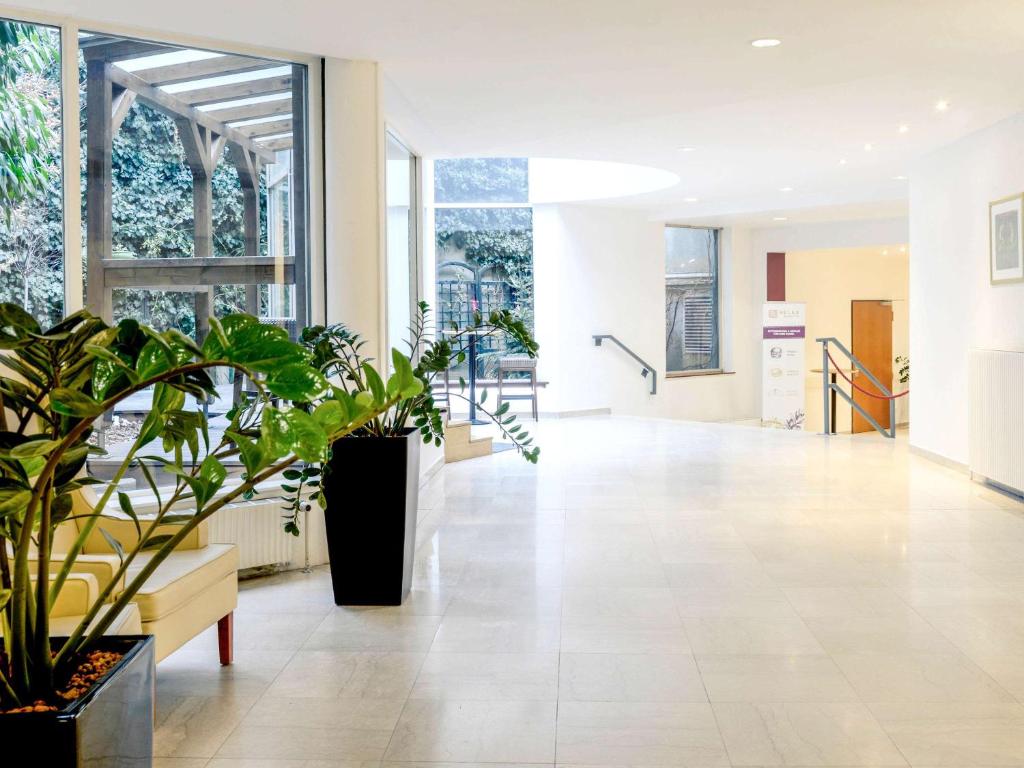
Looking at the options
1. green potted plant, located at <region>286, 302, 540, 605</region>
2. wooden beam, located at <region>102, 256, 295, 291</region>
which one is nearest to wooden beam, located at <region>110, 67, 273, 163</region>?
wooden beam, located at <region>102, 256, 295, 291</region>

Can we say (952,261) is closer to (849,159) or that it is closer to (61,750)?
(849,159)

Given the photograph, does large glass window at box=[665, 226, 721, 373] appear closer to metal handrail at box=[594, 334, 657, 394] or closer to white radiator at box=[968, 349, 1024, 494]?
metal handrail at box=[594, 334, 657, 394]

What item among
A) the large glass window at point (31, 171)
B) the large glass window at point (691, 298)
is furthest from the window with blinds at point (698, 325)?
the large glass window at point (31, 171)

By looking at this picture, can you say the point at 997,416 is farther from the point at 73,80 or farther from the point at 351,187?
the point at 73,80

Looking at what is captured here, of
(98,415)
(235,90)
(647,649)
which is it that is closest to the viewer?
(98,415)

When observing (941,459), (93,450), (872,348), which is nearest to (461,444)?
(941,459)

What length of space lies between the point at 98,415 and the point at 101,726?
0.53 metres

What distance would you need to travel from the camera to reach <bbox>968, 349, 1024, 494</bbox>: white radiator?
676 centimetres

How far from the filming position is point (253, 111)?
532 centimetres

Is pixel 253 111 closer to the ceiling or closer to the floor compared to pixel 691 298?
closer to the ceiling

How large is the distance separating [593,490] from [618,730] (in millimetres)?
4405

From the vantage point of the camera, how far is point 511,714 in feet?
10.6

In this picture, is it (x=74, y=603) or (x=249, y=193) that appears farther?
(x=249, y=193)

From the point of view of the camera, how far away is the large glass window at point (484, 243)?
41.3 feet
